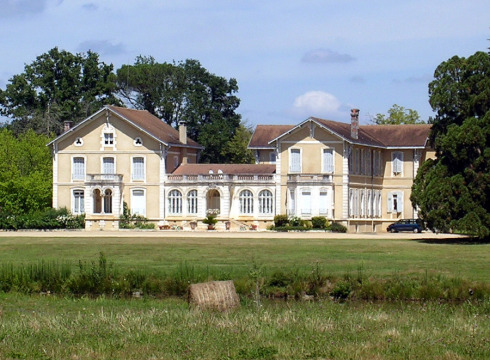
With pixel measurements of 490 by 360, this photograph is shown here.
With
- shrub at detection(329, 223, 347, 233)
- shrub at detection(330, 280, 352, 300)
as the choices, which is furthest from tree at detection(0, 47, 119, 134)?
shrub at detection(330, 280, 352, 300)

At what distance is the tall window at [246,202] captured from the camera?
6238 centimetres

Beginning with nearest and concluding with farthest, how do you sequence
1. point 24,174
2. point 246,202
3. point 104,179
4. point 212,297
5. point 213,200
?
point 212,297, point 246,202, point 104,179, point 213,200, point 24,174

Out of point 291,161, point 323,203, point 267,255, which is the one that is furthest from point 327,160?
point 267,255

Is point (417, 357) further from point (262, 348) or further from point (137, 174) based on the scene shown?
point (137, 174)

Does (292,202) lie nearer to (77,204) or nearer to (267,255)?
(77,204)

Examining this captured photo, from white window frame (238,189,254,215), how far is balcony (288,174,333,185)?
3.15 meters

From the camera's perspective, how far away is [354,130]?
6284 centimetres

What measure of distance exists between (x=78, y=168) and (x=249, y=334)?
49457 millimetres

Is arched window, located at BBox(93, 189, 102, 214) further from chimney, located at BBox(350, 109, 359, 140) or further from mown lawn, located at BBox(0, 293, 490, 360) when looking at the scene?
mown lawn, located at BBox(0, 293, 490, 360)

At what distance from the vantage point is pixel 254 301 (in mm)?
21312

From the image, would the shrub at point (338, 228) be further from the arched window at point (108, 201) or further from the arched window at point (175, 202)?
the arched window at point (108, 201)

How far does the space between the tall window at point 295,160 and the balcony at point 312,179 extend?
42.1 inches

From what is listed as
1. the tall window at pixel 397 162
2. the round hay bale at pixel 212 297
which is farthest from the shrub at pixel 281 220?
the round hay bale at pixel 212 297

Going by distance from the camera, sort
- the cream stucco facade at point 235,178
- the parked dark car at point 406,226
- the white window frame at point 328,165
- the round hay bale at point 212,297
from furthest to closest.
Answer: the white window frame at point 328,165
the cream stucco facade at point 235,178
the parked dark car at point 406,226
the round hay bale at point 212,297
